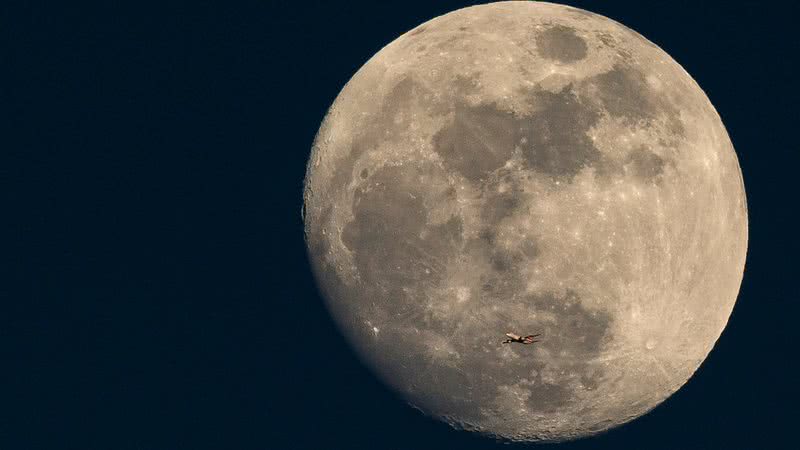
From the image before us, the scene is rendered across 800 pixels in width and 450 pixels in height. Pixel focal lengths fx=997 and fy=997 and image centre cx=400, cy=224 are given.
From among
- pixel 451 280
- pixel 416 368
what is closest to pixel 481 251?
pixel 451 280

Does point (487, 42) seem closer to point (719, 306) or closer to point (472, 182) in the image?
point (472, 182)

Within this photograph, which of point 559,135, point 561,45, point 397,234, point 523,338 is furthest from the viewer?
point 561,45

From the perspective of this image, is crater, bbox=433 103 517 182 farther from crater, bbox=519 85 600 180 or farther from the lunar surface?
crater, bbox=519 85 600 180

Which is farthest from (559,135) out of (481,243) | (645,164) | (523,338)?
(523,338)

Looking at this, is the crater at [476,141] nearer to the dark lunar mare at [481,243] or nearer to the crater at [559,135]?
the dark lunar mare at [481,243]

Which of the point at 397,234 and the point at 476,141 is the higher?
the point at 476,141

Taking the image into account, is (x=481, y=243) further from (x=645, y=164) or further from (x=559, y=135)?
(x=645, y=164)

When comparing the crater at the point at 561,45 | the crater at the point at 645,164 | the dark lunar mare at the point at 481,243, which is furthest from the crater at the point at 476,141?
the crater at the point at 645,164
